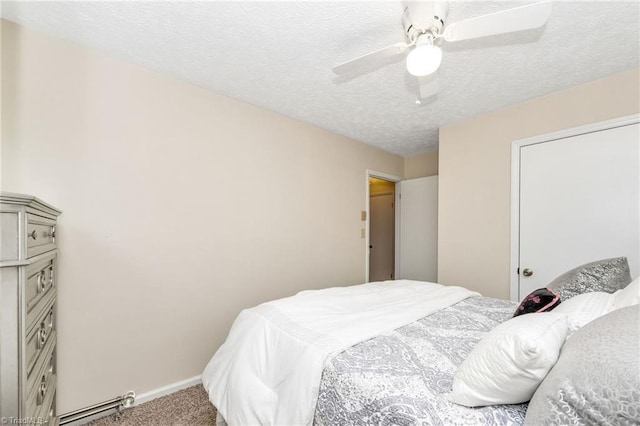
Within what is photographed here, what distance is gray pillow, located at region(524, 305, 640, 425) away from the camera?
0.58 metres

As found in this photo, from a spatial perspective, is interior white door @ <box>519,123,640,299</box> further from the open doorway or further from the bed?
the open doorway

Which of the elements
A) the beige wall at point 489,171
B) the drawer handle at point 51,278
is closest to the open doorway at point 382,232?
the beige wall at point 489,171

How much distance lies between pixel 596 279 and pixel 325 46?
2.03 m

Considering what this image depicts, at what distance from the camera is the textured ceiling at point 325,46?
1475 millimetres

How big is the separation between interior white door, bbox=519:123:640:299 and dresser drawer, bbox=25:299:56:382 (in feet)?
10.7

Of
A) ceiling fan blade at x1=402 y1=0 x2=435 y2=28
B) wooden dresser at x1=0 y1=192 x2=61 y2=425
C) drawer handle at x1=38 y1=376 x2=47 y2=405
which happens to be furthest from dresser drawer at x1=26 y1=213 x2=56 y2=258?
ceiling fan blade at x1=402 y1=0 x2=435 y2=28

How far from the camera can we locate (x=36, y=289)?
1104mm

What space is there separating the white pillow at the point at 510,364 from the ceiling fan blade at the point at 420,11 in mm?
1337

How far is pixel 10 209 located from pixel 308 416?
1.24 meters

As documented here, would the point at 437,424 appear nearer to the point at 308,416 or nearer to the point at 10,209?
the point at 308,416

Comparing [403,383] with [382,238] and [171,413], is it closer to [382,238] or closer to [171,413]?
[171,413]

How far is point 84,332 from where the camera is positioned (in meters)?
1.75

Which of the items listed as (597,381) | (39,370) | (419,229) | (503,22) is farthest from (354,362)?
(419,229)

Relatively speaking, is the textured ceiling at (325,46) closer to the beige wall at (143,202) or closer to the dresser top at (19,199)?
the beige wall at (143,202)
